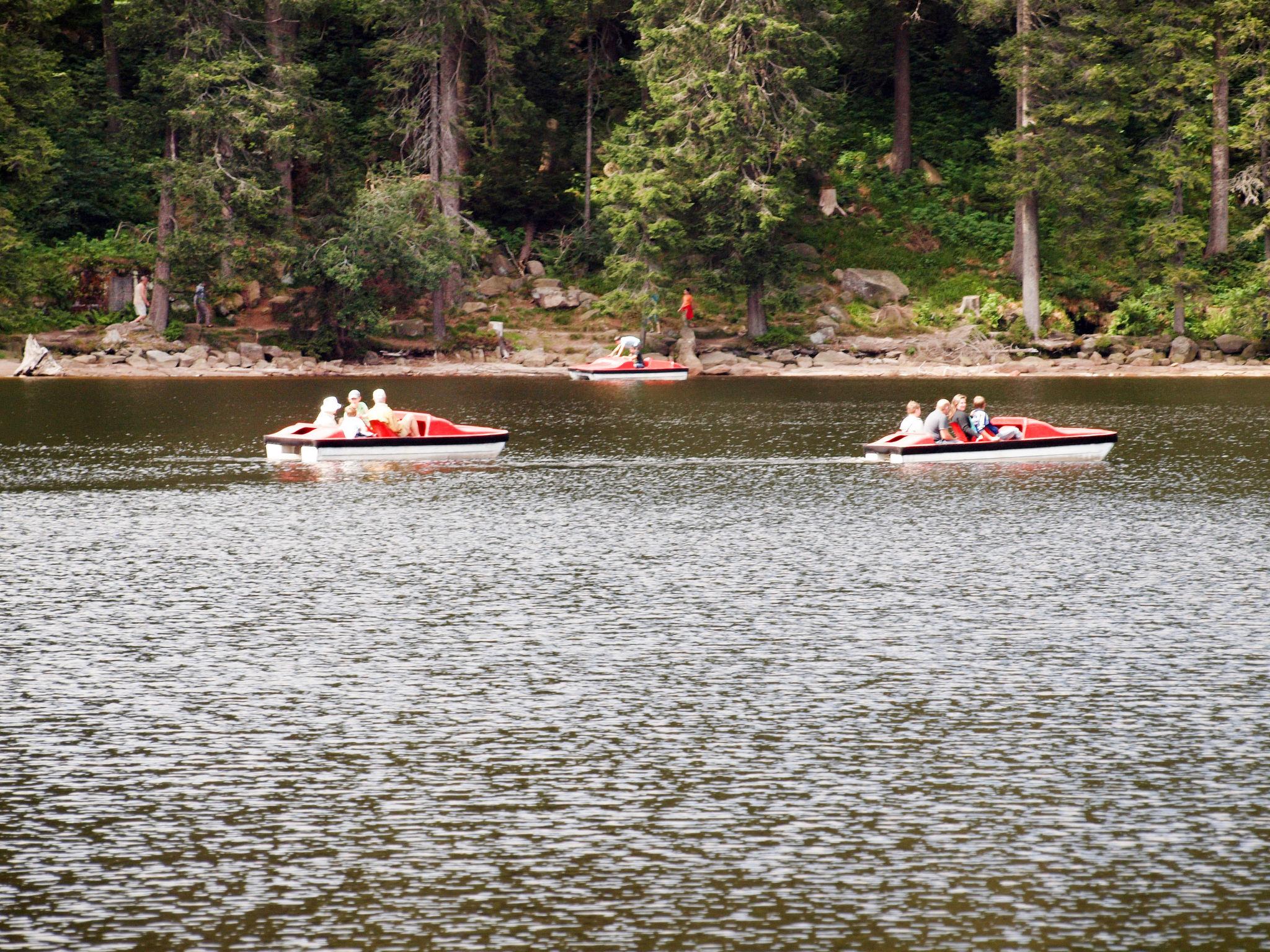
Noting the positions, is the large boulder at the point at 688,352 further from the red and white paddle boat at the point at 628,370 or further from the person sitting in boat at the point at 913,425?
the person sitting in boat at the point at 913,425

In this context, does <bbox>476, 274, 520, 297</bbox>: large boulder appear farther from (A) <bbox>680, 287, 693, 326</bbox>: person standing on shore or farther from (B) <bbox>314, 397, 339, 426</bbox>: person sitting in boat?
(B) <bbox>314, 397, 339, 426</bbox>: person sitting in boat

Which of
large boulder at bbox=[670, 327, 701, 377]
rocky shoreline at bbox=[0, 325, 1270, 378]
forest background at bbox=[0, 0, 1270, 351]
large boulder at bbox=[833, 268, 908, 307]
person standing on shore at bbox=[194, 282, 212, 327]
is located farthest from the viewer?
large boulder at bbox=[833, 268, 908, 307]

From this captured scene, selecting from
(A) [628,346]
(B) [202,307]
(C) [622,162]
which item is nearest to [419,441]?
(A) [628,346]

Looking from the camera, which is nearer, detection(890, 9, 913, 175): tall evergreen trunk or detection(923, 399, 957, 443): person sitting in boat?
detection(923, 399, 957, 443): person sitting in boat

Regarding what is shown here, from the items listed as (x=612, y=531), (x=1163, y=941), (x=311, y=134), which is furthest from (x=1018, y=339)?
(x=1163, y=941)

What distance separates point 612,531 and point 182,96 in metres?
42.4

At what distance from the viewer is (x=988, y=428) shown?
3266 cm

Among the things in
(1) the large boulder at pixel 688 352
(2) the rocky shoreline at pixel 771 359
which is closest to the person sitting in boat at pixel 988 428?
(2) the rocky shoreline at pixel 771 359

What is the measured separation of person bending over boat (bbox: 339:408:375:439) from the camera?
32.8 meters

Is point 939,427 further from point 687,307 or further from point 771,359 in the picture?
point 687,307

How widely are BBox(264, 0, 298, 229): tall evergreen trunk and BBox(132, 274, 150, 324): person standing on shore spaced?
6.13m

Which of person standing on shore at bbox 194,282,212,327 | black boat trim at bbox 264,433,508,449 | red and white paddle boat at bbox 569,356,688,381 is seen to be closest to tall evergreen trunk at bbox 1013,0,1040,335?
red and white paddle boat at bbox 569,356,688,381

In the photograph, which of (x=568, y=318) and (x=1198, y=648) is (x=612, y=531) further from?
(x=568, y=318)

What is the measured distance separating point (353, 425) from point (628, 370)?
2649 centimetres
